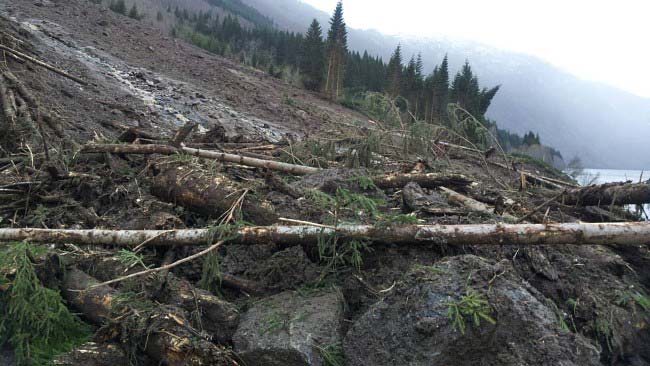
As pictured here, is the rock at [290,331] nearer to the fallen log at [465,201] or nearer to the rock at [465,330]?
the rock at [465,330]

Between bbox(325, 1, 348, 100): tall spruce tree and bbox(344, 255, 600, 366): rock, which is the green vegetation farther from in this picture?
bbox(325, 1, 348, 100): tall spruce tree

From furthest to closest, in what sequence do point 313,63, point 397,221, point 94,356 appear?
1. point 313,63
2. point 397,221
3. point 94,356

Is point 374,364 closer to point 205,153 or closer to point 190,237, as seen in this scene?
point 190,237

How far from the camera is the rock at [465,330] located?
2.19m

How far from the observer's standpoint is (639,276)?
12.9ft

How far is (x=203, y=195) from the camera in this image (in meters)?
3.88

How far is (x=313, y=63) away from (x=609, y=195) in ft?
111

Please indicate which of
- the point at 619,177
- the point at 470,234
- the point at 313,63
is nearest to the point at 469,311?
the point at 470,234

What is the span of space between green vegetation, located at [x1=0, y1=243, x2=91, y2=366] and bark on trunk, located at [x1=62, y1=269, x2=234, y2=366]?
0.12 m

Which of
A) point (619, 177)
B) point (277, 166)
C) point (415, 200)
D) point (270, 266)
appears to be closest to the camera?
point (270, 266)

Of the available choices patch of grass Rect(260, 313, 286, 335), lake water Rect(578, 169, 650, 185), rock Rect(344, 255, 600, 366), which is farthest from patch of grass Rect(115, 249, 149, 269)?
lake water Rect(578, 169, 650, 185)

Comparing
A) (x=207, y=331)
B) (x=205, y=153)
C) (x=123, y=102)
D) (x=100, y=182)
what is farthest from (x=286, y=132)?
(x=207, y=331)

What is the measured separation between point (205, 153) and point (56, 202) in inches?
72.3

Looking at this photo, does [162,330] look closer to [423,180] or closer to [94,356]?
[94,356]
